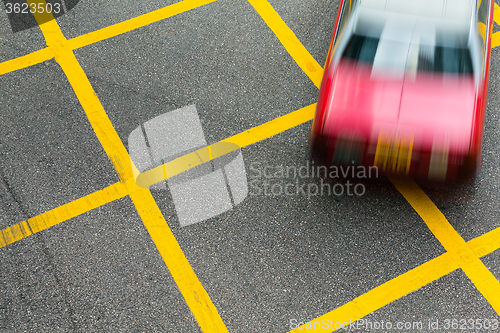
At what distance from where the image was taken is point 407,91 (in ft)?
12.3

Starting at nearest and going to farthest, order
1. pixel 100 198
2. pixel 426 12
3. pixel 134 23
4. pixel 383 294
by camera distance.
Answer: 1. pixel 383 294
2. pixel 426 12
3. pixel 100 198
4. pixel 134 23

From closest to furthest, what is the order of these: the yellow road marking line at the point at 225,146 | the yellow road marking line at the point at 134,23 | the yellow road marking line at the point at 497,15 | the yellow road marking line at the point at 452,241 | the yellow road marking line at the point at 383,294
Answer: the yellow road marking line at the point at 383,294 → the yellow road marking line at the point at 452,241 → the yellow road marking line at the point at 225,146 → the yellow road marking line at the point at 134,23 → the yellow road marking line at the point at 497,15

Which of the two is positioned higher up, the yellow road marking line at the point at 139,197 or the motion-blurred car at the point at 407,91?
the motion-blurred car at the point at 407,91

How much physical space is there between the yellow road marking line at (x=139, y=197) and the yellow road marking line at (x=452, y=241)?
2.06 m

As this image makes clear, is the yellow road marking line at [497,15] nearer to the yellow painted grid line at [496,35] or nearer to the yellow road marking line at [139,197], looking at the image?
the yellow painted grid line at [496,35]

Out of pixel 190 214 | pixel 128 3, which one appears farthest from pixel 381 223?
pixel 128 3

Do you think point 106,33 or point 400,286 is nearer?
point 400,286

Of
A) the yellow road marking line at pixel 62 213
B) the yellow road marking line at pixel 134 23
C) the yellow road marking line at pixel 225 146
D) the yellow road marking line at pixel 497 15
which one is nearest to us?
the yellow road marking line at pixel 62 213

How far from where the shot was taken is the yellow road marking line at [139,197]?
12.1ft

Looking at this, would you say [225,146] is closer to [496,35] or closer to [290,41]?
[290,41]

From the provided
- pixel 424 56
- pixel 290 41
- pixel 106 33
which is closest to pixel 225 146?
pixel 290 41

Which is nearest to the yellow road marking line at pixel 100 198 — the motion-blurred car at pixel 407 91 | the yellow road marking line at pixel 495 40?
the motion-blurred car at pixel 407 91

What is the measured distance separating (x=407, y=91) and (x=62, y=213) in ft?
11.2

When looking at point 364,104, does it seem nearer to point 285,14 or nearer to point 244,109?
point 244,109
